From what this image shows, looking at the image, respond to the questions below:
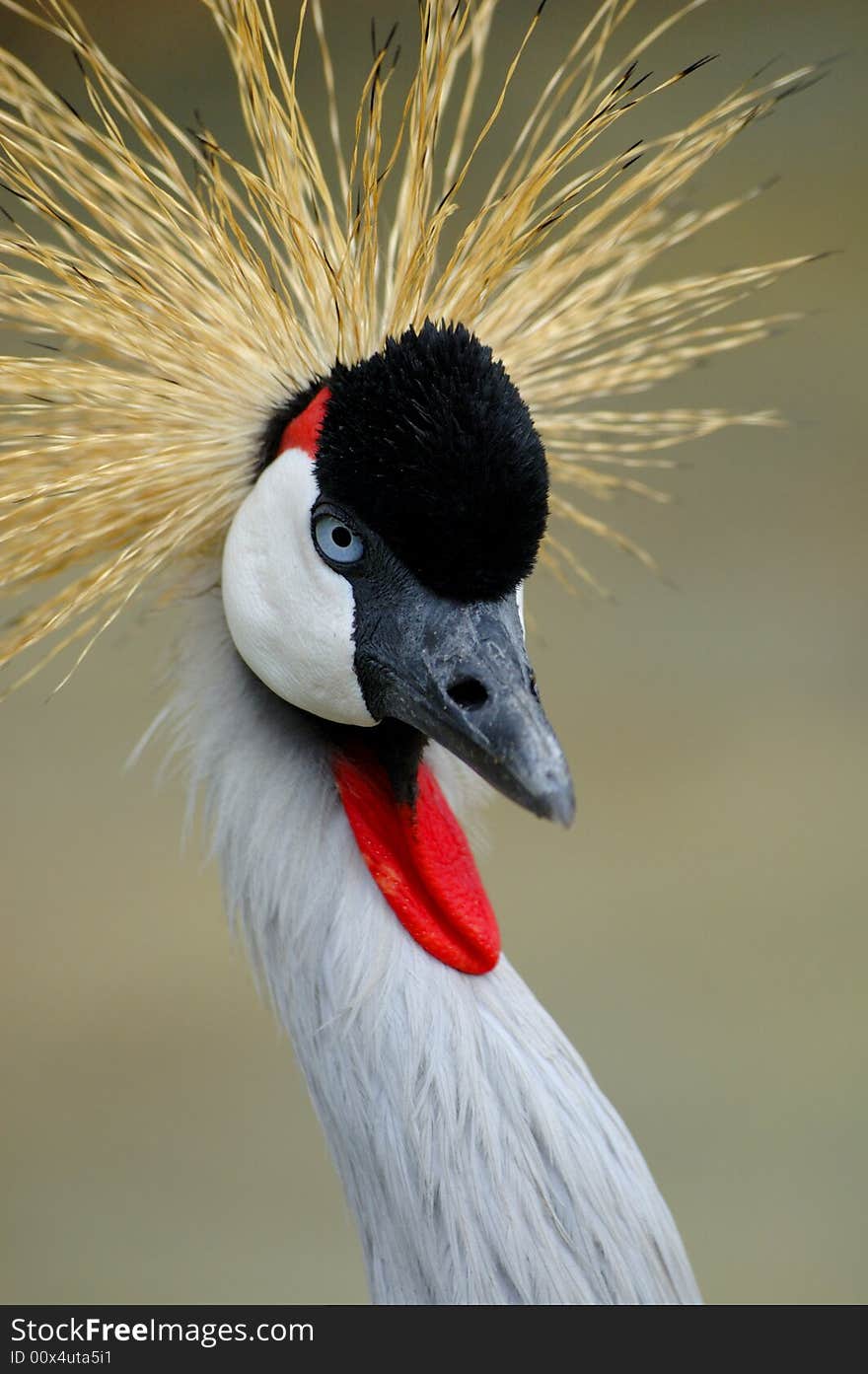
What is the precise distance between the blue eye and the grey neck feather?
0.13 m

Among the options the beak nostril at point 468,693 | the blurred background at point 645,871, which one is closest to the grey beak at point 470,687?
the beak nostril at point 468,693

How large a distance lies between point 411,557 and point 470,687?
0.09 m

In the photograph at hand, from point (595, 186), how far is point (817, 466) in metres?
2.19

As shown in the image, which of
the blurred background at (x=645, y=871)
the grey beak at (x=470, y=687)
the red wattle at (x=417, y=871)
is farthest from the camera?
the blurred background at (x=645, y=871)

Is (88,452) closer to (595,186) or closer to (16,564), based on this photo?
(16,564)

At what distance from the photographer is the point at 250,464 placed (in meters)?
0.97

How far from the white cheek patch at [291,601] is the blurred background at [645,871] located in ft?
1.89

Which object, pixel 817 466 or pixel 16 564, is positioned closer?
pixel 16 564

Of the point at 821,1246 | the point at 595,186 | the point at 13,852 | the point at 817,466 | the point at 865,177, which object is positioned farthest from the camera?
the point at 865,177

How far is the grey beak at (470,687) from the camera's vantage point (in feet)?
2.70

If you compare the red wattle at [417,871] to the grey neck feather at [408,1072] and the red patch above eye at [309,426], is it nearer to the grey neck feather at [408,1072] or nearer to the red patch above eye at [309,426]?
the grey neck feather at [408,1072]

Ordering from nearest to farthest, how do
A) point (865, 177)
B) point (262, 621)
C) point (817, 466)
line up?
point (262, 621) < point (817, 466) < point (865, 177)
